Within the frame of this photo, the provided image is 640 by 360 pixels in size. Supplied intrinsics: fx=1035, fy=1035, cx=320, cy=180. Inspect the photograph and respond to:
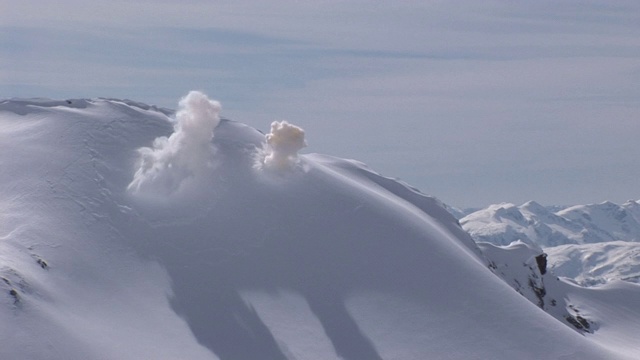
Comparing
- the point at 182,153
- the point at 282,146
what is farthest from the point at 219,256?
the point at 282,146

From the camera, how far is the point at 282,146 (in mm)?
87562

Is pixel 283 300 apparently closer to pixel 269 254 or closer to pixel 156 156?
pixel 269 254

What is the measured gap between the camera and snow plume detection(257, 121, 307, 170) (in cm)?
8688

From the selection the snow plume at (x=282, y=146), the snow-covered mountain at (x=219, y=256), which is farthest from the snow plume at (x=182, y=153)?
the snow plume at (x=282, y=146)

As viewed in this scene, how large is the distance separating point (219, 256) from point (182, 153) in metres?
13.0

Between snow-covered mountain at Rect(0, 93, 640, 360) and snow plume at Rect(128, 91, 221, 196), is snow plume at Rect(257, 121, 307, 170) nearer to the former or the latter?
snow-covered mountain at Rect(0, 93, 640, 360)

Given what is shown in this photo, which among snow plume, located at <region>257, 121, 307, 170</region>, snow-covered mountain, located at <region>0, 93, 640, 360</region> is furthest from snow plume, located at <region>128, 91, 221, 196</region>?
snow plume, located at <region>257, 121, 307, 170</region>

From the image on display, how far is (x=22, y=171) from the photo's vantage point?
254ft

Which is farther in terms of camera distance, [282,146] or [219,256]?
[282,146]

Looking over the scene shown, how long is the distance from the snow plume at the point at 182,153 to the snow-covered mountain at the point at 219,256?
5.9 inches

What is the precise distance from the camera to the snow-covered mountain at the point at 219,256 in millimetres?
63000

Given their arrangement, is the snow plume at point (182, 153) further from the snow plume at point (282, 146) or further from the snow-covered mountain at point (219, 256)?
the snow plume at point (282, 146)

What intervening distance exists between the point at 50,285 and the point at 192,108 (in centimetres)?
2881

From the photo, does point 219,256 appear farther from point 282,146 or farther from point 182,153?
point 282,146
